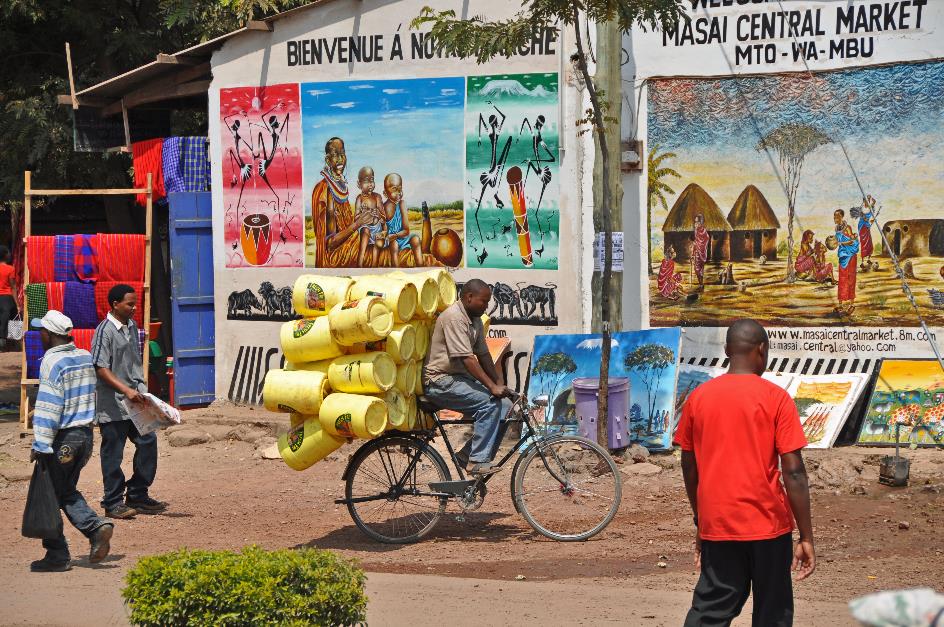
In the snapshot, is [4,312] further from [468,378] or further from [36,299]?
[468,378]

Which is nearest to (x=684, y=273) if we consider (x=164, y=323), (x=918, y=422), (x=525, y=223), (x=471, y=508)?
(x=525, y=223)

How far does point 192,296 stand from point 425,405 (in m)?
6.52

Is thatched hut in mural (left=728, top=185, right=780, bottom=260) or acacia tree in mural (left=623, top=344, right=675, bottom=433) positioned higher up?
thatched hut in mural (left=728, top=185, right=780, bottom=260)

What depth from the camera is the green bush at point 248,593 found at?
206 inches

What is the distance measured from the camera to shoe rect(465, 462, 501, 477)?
8719 mm

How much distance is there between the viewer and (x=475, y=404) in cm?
868

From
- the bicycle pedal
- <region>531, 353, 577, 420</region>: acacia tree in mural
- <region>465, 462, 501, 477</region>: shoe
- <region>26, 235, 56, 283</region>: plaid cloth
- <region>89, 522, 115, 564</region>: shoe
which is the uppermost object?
<region>26, 235, 56, 283</region>: plaid cloth

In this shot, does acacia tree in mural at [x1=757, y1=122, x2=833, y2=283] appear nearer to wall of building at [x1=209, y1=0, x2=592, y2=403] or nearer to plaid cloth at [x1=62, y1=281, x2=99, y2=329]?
wall of building at [x1=209, y1=0, x2=592, y2=403]

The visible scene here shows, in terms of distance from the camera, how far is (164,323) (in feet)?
57.8

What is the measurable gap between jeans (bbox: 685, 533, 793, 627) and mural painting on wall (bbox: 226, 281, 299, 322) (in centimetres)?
959

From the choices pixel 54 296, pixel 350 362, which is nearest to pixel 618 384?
pixel 350 362

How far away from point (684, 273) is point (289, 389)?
16.8 feet

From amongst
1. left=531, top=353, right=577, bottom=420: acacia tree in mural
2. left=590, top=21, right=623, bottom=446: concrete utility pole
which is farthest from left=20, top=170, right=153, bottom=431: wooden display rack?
left=590, top=21, right=623, bottom=446: concrete utility pole

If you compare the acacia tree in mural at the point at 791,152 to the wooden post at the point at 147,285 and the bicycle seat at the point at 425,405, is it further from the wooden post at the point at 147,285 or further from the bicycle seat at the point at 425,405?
the wooden post at the point at 147,285
